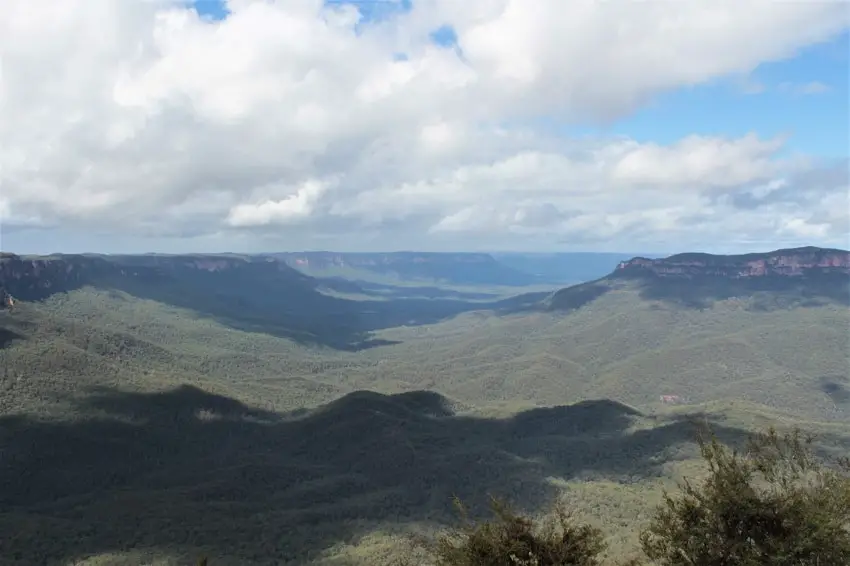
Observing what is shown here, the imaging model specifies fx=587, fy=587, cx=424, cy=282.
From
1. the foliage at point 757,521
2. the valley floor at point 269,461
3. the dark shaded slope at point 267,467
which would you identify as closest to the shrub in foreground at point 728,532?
the foliage at point 757,521

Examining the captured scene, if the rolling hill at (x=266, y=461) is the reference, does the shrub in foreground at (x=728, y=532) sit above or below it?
above

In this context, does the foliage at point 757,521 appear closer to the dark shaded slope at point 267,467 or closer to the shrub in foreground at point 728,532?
the shrub in foreground at point 728,532

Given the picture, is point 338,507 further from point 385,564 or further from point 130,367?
point 130,367

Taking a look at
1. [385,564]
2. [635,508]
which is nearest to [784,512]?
[385,564]

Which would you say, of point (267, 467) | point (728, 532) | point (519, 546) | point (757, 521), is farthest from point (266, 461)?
point (757, 521)

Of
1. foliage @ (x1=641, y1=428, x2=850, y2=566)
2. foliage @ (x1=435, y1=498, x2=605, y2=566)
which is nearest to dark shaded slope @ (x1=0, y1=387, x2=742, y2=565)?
foliage @ (x1=435, y1=498, x2=605, y2=566)

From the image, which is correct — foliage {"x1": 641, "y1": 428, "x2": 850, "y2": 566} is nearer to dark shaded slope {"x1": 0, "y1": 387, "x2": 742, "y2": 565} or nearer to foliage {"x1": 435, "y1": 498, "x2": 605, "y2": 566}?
foliage {"x1": 435, "y1": 498, "x2": 605, "y2": 566}
